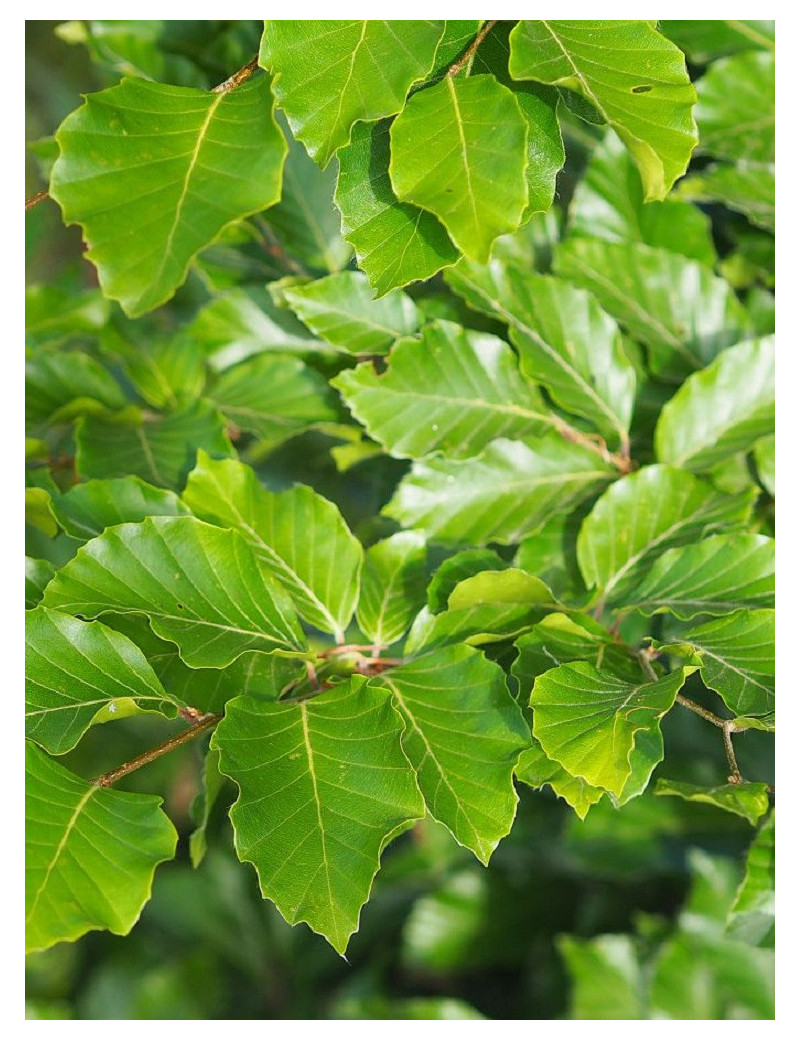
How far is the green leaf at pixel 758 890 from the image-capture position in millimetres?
706

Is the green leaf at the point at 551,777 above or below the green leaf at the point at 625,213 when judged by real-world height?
below

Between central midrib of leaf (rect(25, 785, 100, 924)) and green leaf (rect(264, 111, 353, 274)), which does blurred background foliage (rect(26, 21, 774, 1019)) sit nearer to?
green leaf (rect(264, 111, 353, 274))

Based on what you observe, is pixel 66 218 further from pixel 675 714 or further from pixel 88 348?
pixel 675 714

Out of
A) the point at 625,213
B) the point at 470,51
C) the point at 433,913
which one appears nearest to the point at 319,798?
the point at 470,51

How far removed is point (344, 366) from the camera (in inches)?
31.9

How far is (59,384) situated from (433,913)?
0.73 metres

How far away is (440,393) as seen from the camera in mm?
729

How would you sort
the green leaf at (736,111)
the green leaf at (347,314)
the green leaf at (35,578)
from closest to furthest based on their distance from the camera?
the green leaf at (35,578) → the green leaf at (347,314) → the green leaf at (736,111)

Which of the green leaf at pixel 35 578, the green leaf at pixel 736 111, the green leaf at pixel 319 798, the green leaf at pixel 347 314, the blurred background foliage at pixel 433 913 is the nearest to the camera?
the green leaf at pixel 319 798

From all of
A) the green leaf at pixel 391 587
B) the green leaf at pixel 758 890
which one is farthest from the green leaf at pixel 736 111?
the green leaf at pixel 758 890

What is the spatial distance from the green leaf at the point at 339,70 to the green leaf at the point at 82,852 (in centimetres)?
36

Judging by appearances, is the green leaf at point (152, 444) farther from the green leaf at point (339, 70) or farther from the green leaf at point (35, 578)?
the green leaf at point (339, 70)

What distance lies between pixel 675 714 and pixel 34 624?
635mm

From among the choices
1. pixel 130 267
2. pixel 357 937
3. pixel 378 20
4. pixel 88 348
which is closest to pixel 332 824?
pixel 130 267
